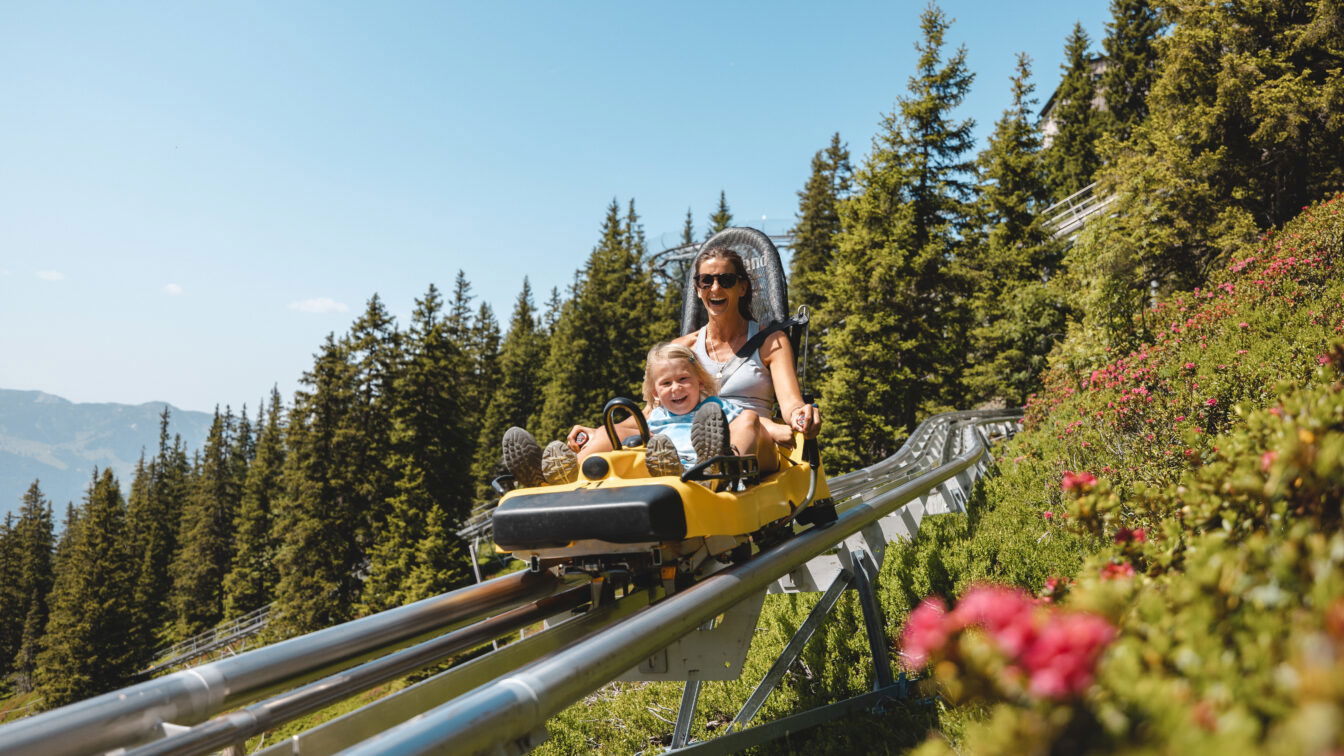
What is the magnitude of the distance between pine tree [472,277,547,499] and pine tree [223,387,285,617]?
38.9 ft

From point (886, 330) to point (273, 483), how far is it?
43172mm

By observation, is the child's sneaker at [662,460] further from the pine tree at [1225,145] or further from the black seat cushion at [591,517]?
the pine tree at [1225,145]

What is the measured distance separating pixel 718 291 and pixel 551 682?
12.0 ft

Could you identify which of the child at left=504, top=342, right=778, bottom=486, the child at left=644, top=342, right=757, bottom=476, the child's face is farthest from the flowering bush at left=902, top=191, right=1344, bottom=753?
the child's face

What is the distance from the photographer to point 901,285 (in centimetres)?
2402

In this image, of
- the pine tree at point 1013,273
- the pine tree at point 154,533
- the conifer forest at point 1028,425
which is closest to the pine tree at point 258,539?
the conifer forest at point 1028,425

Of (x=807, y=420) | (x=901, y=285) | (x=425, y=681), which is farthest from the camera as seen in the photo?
(x=901, y=285)

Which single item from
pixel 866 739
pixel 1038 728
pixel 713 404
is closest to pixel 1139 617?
pixel 1038 728

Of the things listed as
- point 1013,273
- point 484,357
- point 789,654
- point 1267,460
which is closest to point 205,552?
point 484,357

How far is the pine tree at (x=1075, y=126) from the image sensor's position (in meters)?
40.7

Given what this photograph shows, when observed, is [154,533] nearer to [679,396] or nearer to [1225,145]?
[679,396]

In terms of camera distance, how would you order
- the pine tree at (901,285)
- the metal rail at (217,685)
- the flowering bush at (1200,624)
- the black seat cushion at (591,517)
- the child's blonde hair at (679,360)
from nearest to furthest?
the flowering bush at (1200,624) < the metal rail at (217,685) < the black seat cushion at (591,517) < the child's blonde hair at (679,360) < the pine tree at (901,285)

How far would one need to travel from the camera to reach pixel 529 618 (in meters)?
3.69

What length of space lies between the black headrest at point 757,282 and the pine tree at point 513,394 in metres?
42.8
